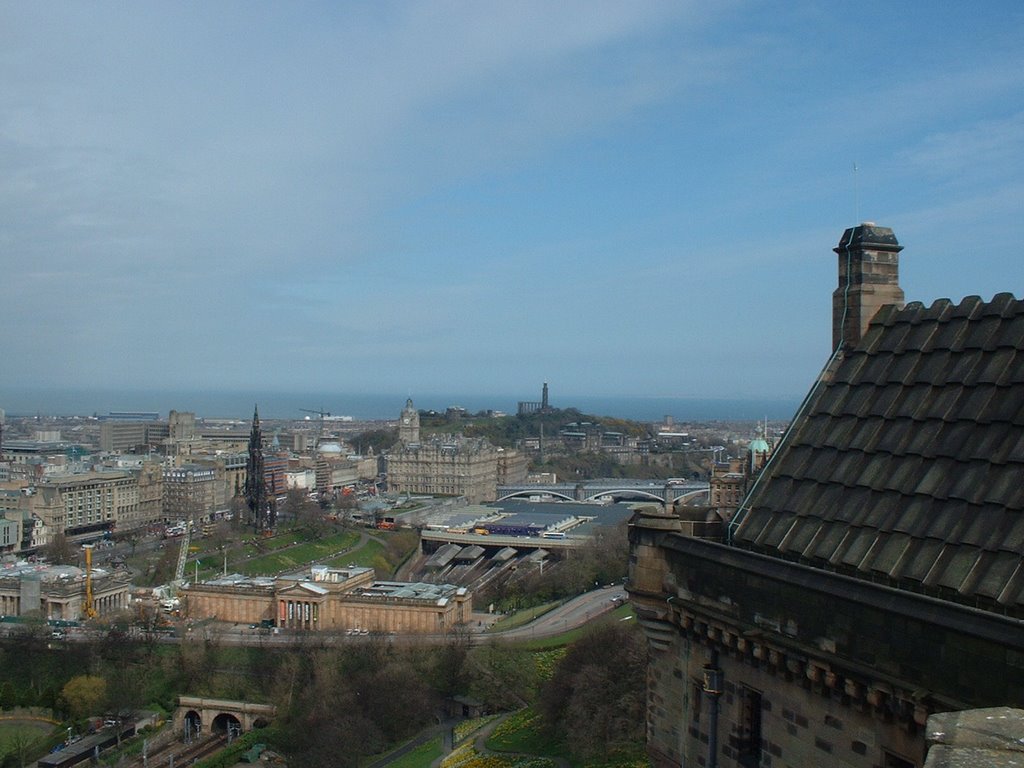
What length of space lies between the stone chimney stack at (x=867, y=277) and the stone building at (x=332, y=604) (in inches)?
1801

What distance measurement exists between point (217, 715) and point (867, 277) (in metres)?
40.5

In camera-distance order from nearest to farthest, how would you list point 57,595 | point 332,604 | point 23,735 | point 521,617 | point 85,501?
1. point 23,735
2. point 521,617
3. point 332,604
4. point 57,595
5. point 85,501

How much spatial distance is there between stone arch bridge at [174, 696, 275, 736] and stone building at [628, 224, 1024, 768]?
1480 inches

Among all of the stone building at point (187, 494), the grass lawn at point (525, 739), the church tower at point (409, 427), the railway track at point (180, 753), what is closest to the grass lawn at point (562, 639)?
the grass lawn at point (525, 739)

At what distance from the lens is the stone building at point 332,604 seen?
53.4 meters

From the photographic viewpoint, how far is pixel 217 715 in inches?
1657

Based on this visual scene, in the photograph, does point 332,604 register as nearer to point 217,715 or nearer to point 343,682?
point 217,715

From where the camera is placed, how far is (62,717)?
4147 centimetres

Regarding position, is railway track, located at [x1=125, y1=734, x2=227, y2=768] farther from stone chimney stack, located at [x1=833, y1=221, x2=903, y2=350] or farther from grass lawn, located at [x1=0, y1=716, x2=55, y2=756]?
stone chimney stack, located at [x1=833, y1=221, x2=903, y2=350]

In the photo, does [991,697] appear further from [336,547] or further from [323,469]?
[323,469]

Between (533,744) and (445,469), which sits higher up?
(445,469)

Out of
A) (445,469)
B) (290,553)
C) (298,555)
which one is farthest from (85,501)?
(445,469)

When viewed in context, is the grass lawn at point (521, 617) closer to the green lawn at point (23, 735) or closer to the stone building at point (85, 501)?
the green lawn at point (23, 735)

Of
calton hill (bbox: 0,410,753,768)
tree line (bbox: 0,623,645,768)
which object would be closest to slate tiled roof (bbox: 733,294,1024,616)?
calton hill (bbox: 0,410,753,768)
